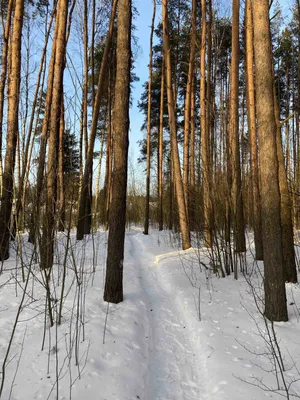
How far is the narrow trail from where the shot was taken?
241 cm

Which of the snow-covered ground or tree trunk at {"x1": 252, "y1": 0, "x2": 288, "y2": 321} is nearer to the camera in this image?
the snow-covered ground

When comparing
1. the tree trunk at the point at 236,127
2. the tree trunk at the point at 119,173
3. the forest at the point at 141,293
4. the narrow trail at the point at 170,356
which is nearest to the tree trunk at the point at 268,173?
the forest at the point at 141,293

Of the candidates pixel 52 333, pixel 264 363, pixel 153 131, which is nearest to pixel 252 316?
pixel 264 363

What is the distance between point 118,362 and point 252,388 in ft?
3.98

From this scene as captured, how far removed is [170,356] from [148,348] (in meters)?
0.27

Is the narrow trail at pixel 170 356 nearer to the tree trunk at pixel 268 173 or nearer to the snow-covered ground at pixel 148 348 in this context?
the snow-covered ground at pixel 148 348

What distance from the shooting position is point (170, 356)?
2.96 m

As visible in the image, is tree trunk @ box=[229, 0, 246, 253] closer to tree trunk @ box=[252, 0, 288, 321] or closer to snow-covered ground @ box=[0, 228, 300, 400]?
snow-covered ground @ box=[0, 228, 300, 400]

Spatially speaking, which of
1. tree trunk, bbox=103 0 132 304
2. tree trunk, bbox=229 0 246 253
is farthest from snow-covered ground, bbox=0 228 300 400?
tree trunk, bbox=229 0 246 253

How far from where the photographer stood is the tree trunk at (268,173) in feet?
11.4

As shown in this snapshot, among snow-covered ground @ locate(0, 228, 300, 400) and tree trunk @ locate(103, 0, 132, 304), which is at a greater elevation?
tree trunk @ locate(103, 0, 132, 304)

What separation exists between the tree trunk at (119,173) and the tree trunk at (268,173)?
1908mm

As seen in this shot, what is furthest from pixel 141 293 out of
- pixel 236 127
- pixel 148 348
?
pixel 236 127

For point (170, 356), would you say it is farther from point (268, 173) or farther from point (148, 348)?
point (268, 173)
